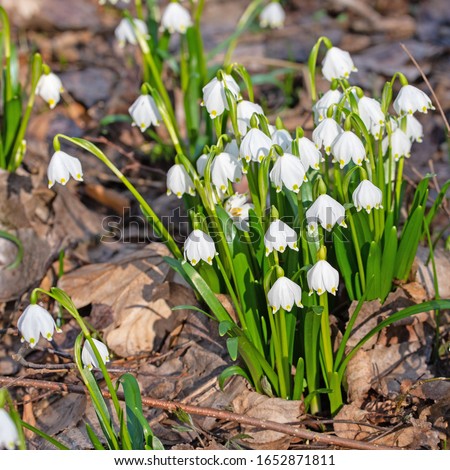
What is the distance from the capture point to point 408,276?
263 centimetres

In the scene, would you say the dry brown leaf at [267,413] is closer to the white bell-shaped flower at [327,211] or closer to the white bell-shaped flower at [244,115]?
the white bell-shaped flower at [327,211]

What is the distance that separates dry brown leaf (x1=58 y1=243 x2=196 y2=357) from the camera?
280 centimetres

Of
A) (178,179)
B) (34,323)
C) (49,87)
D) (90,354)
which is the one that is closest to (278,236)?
(178,179)

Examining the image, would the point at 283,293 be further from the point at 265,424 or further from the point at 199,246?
the point at 265,424

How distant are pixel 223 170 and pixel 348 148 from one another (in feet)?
1.31

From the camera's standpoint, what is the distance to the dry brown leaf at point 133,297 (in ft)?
9.18

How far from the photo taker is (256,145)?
6.85 ft

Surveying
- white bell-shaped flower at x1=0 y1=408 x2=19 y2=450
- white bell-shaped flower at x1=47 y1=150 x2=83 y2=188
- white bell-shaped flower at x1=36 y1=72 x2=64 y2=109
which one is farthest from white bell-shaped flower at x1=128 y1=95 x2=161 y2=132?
white bell-shaped flower at x1=0 y1=408 x2=19 y2=450

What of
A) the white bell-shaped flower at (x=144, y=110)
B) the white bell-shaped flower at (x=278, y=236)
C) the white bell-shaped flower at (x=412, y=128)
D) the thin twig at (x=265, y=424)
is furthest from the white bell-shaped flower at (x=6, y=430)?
the white bell-shaped flower at (x=412, y=128)

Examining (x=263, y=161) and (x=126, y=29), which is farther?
(x=126, y=29)
